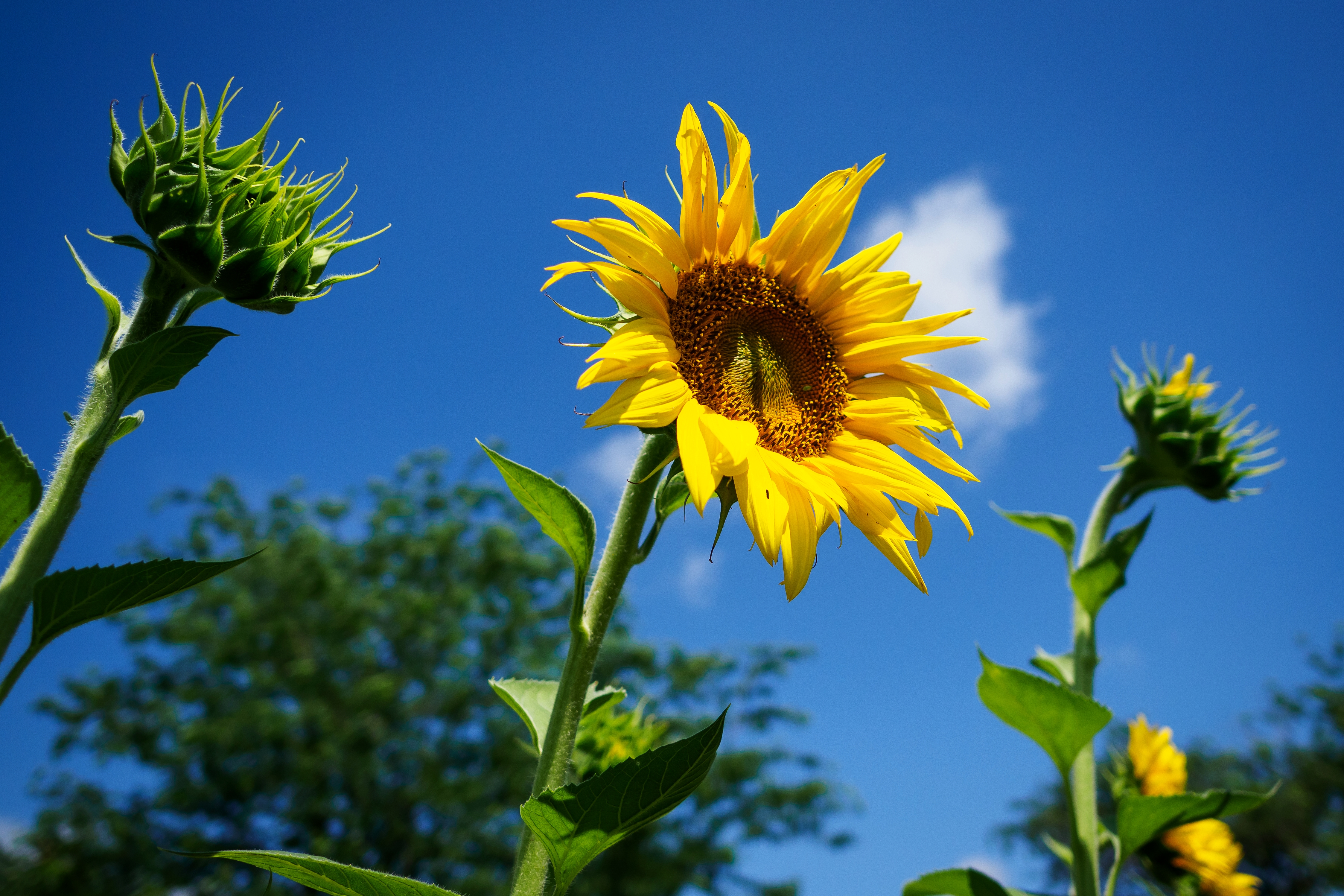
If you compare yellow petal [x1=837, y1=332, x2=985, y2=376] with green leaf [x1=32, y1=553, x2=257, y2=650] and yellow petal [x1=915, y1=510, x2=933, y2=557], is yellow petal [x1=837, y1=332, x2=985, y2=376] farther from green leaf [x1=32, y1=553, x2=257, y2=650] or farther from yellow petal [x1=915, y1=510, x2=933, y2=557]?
green leaf [x1=32, y1=553, x2=257, y2=650]

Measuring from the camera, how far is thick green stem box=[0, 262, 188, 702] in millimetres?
1147

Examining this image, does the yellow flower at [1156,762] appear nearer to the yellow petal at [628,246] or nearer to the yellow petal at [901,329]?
the yellow petal at [901,329]

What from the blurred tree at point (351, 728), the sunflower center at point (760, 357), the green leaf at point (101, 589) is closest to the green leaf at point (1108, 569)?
the sunflower center at point (760, 357)

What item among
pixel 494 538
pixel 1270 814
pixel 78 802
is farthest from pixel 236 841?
pixel 1270 814

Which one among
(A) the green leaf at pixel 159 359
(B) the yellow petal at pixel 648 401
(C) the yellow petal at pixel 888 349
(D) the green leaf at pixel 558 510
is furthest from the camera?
(C) the yellow petal at pixel 888 349

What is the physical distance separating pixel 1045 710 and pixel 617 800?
4.96 feet

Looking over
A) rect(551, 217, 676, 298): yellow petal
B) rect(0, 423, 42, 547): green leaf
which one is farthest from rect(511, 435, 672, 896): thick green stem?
rect(0, 423, 42, 547): green leaf

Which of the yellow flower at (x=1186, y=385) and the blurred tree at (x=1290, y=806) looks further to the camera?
the blurred tree at (x=1290, y=806)

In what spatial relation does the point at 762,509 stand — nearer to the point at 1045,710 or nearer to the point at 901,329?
the point at 901,329

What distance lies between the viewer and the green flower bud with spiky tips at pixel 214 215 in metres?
1.28

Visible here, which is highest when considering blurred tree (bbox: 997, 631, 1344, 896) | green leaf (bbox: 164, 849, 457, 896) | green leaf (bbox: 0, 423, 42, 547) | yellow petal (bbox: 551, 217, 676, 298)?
blurred tree (bbox: 997, 631, 1344, 896)

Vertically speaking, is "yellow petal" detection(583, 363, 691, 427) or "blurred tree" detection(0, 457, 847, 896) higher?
"blurred tree" detection(0, 457, 847, 896)

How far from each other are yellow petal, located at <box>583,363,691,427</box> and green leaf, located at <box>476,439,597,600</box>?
0.18 meters

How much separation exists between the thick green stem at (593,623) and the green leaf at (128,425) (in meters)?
0.76
